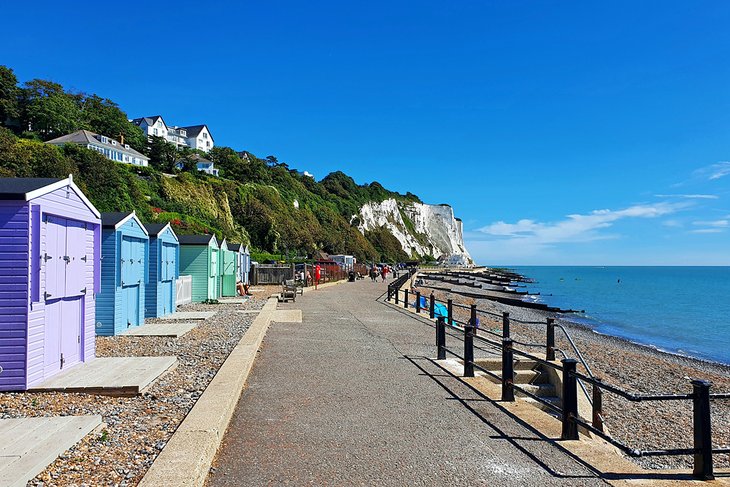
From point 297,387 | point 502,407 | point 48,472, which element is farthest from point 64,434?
point 502,407

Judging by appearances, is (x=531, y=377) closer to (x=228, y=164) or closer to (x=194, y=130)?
(x=228, y=164)

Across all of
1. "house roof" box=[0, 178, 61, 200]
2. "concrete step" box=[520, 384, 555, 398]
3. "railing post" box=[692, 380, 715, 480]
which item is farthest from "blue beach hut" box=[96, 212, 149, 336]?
"railing post" box=[692, 380, 715, 480]

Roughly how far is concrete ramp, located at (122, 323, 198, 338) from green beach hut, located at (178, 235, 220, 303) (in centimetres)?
750

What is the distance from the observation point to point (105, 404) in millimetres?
6801

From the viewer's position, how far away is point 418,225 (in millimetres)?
154625

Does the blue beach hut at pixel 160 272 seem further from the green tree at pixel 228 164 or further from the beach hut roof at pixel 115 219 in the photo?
the green tree at pixel 228 164

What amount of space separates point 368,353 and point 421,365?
1446mm

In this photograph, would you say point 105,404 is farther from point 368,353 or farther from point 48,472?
point 368,353

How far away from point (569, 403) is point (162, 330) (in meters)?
10.5

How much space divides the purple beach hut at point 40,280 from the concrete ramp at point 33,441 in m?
1.69

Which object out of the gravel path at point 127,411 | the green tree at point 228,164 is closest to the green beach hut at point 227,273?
the gravel path at point 127,411

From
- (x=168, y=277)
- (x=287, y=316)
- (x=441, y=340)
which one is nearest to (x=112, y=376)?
(x=441, y=340)

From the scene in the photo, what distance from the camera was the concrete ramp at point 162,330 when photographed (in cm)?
1280

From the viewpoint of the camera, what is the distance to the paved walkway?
4.79 meters
